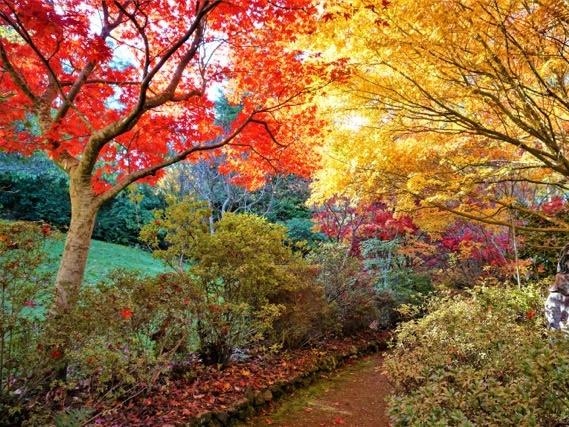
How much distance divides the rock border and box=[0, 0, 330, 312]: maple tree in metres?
1.88

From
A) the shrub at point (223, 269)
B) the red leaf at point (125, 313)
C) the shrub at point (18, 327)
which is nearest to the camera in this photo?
the shrub at point (18, 327)

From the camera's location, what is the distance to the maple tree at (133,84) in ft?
15.5

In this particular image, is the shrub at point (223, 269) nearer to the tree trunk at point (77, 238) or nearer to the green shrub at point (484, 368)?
the tree trunk at point (77, 238)

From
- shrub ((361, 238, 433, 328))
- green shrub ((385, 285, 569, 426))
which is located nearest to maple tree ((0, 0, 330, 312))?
green shrub ((385, 285, 569, 426))

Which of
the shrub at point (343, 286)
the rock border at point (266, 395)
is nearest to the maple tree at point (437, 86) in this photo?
the shrub at point (343, 286)

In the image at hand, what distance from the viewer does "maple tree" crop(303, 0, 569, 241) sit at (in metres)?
4.08

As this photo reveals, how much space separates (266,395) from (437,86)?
13.9 feet

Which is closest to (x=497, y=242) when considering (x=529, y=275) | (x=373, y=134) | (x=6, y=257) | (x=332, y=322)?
(x=529, y=275)

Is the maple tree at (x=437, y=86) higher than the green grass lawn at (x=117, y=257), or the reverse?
the maple tree at (x=437, y=86)

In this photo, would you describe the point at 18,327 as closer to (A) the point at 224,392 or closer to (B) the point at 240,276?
(A) the point at 224,392

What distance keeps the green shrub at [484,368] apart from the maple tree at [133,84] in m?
3.30

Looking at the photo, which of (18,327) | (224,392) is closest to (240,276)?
(224,392)

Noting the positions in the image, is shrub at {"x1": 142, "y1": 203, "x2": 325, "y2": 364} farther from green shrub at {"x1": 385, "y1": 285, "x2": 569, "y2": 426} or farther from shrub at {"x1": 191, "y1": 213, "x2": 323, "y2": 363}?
green shrub at {"x1": 385, "y1": 285, "x2": 569, "y2": 426}

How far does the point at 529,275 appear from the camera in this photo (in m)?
9.41
